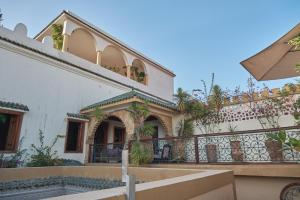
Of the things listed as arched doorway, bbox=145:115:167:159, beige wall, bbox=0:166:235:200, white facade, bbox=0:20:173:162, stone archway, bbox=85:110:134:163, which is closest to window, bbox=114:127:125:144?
arched doorway, bbox=145:115:167:159

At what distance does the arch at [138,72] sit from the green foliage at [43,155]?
27.1ft

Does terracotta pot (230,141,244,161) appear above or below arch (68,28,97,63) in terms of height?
below

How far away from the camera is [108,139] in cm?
1202

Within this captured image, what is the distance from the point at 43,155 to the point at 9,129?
1659 millimetres

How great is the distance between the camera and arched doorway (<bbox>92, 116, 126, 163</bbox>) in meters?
9.26

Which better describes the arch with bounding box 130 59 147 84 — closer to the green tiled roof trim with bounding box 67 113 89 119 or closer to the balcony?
the green tiled roof trim with bounding box 67 113 89 119

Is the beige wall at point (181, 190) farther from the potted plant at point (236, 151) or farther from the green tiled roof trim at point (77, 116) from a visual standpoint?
the green tiled roof trim at point (77, 116)

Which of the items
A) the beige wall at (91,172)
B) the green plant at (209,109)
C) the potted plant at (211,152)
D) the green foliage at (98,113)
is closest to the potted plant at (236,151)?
the potted plant at (211,152)

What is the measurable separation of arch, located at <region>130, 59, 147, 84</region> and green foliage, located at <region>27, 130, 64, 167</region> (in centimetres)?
826

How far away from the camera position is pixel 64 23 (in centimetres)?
1083

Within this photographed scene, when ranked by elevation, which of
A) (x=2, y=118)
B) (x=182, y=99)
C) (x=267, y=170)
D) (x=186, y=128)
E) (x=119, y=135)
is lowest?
(x=267, y=170)

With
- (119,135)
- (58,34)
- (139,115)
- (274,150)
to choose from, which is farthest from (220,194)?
(58,34)

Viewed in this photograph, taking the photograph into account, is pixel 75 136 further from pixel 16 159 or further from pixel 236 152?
pixel 236 152

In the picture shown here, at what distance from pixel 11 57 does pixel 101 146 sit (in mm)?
5565
